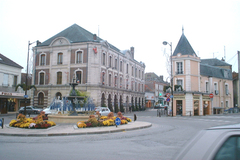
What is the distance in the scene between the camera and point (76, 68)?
4438 centimetres

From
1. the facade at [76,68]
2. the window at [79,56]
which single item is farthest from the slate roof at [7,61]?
the window at [79,56]

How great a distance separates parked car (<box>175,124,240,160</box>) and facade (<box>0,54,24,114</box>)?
40.5 meters

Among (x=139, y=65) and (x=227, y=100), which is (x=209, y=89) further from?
(x=139, y=65)

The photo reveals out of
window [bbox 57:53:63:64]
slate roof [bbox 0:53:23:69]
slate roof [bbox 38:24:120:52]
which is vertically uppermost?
slate roof [bbox 38:24:120:52]

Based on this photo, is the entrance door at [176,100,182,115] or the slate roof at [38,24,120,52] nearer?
the entrance door at [176,100,182,115]

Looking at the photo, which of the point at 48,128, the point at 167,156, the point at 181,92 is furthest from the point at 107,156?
the point at 181,92

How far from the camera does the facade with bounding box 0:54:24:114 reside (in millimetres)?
40719

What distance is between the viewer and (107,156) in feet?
26.8

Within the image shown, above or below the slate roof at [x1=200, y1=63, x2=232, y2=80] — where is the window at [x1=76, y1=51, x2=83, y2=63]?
above

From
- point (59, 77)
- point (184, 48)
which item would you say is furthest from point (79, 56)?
point (184, 48)

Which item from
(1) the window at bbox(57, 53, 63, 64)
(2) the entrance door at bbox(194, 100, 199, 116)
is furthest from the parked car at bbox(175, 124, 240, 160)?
(1) the window at bbox(57, 53, 63, 64)

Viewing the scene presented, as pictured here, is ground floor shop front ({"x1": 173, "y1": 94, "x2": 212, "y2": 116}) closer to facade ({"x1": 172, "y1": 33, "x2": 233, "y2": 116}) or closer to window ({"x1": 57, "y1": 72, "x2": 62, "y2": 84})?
facade ({"x1": 172, "y1": 33, "x2": 233, "y2": 116})

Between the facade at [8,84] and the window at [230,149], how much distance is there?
4085cm

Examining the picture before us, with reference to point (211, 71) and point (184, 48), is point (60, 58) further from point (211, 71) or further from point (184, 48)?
point (211, 71)
